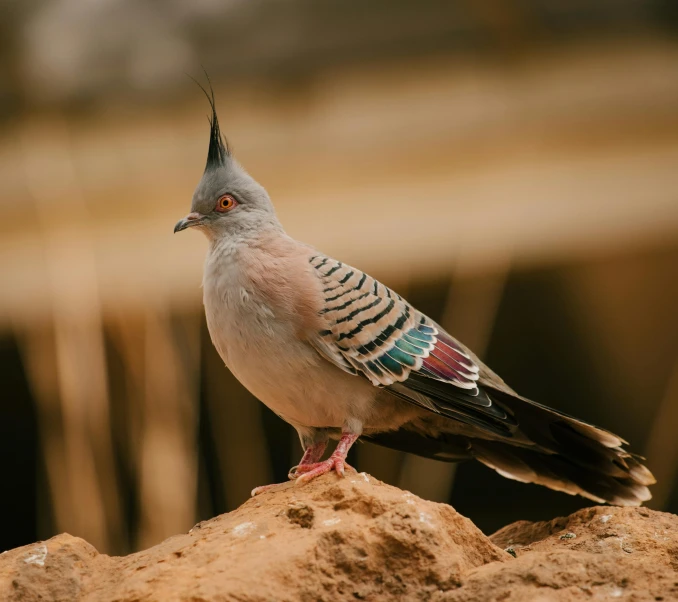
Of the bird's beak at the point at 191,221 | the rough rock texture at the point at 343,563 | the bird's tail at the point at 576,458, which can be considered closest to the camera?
the rough rock texture at the point at 343,563

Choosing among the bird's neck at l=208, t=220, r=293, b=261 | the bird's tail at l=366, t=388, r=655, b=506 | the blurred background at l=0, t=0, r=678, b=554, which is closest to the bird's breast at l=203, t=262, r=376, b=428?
the bird's neck at l=208, t=220, r=293, b=261

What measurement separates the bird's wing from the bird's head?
35cm

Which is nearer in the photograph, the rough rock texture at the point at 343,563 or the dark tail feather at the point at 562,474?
the rough rock texture at the point at 343,563

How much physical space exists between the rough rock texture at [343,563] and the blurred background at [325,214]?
255cm

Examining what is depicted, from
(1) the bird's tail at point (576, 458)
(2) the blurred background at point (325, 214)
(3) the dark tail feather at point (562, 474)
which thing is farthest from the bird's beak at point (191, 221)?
(2) the blurred background at point (325, 214)

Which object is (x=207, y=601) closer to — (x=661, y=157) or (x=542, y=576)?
(x=542, y=576)

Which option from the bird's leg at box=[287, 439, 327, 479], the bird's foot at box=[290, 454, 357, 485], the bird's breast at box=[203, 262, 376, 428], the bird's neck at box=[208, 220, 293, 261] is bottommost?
the bird's leg at box=[287, 439, 327, 479]

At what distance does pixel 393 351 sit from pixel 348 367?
8.3 inches

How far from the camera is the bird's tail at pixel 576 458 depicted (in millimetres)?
3420

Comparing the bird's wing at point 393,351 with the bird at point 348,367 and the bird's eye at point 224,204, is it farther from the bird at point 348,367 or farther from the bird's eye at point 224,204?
the bird's eye at point 224,204

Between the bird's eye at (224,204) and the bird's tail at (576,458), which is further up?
the bird's eye at (224,204)

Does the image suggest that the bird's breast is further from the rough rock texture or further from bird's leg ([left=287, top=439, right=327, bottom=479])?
the rough rock texture

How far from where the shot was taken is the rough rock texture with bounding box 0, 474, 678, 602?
7.82 ft

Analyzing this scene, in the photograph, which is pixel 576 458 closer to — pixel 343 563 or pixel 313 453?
pixel 313 453
